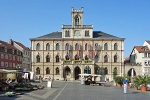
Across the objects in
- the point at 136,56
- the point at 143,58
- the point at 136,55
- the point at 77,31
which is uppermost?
the point at 77,31

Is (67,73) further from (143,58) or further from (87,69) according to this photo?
(143,58)

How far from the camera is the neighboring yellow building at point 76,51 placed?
269ft

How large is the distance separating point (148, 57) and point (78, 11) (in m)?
25.3

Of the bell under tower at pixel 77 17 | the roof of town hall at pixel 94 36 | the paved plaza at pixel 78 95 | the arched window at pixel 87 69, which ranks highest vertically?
the bell under tower at pixel 77 17

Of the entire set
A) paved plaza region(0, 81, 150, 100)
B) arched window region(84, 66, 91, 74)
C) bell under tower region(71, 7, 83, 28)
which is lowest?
paved plaza region(0, 81, 150, 100)

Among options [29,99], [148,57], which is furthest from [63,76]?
[29,99]

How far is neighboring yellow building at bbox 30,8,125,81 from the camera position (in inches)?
3223

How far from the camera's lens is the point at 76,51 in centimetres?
8231

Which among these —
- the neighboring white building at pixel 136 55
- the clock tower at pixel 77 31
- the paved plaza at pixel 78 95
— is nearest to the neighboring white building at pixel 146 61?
the neighboring white building at pixel 136 55

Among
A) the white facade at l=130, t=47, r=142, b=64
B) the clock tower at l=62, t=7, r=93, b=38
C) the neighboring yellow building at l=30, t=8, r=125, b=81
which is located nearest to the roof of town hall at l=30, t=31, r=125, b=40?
the neighboring yellow building at l=30, t=8, r=125, b=81

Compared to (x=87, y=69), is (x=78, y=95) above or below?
below

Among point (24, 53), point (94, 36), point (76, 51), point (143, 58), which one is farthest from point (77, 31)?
point (24, 53)

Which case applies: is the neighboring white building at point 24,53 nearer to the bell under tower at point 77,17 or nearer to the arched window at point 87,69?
the bell under tower at point 77,17

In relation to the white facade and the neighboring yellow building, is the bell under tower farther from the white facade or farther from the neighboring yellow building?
the white facade
